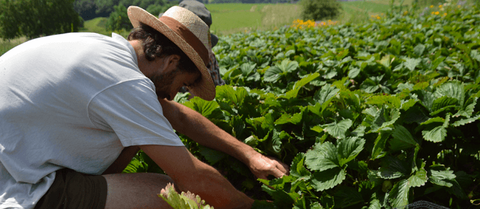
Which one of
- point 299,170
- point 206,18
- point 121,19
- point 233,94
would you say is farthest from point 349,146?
point 121,19

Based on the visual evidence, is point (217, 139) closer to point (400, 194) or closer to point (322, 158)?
point (322, 158)

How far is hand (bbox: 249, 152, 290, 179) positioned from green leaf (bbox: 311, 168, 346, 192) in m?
0.25

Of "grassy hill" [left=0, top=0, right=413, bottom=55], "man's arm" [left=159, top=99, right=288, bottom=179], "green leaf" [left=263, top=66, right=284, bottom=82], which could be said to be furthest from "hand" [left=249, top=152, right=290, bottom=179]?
"grassy hill" [left=0, top=0, right=413, bottom=55]

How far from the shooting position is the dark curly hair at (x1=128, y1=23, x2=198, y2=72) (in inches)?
60.1

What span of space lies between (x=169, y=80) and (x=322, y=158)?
92 cm

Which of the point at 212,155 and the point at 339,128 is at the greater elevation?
the point at 339,128

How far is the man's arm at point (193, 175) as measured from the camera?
3.94ft

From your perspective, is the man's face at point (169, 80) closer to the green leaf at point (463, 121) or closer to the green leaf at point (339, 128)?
the green leaf at point (339, 128)

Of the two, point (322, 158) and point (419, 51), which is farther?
point (419, 51)

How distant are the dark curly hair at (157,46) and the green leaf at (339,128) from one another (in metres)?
0.87

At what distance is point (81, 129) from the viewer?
127cm

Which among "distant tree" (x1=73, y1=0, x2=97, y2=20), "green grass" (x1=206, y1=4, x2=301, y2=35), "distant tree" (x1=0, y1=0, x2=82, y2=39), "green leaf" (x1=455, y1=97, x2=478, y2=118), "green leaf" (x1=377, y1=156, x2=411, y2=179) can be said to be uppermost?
"green leaf" (x1=455, y1=97, x2=478, y2=118)

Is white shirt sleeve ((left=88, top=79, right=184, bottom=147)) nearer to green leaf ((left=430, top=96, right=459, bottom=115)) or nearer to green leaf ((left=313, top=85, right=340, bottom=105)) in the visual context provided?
green leaf ((left=313, top=85, right=340, bottom=105))

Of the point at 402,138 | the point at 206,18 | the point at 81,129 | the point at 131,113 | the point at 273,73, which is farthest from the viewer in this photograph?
the point at 206,18
